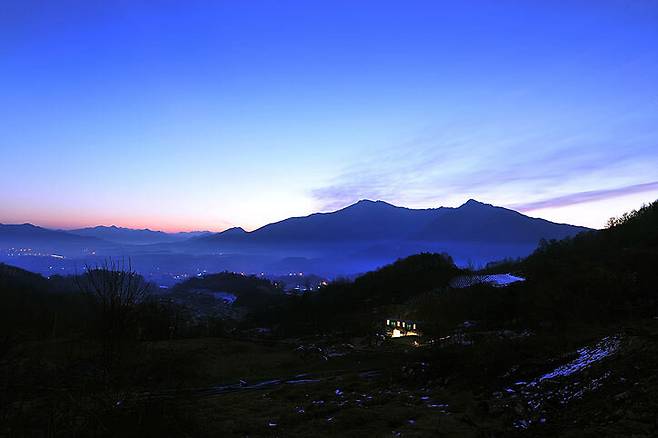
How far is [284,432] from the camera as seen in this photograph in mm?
11922

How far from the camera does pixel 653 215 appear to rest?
66188 mm

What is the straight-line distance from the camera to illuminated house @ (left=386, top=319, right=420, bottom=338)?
161ft

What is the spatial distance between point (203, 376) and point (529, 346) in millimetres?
20579

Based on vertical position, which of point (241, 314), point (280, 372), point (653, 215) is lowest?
point (241, 314)

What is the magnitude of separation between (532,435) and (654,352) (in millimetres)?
5281

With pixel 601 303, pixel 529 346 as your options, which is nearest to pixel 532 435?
pixel 529 346

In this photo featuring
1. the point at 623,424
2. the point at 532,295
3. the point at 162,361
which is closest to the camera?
the point at 623,424

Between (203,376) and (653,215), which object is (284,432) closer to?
(203,376)

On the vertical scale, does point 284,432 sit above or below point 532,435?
below

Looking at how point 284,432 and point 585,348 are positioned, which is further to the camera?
point 585,348

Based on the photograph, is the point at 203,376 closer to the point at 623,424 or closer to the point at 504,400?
the point at 504,400

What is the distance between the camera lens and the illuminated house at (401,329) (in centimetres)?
4917

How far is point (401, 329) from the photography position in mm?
52000

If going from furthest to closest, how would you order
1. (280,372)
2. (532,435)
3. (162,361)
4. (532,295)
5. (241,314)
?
(241,314) < (532,295) < (280,372) < (162,361) < (532,435)
